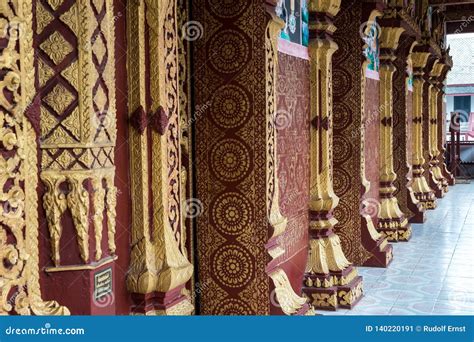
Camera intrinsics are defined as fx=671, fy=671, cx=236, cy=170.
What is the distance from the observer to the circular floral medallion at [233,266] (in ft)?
11.1

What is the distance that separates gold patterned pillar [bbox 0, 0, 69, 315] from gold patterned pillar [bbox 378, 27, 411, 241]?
5.45 meters

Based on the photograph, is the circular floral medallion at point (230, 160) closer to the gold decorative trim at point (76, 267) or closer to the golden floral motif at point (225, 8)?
the golden floral motif at point (225, 8)

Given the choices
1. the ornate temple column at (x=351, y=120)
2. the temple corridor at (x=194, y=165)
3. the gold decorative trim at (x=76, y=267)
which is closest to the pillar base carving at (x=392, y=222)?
the temple corridor at (x=194, y=165)

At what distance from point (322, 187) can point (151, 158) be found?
242cm

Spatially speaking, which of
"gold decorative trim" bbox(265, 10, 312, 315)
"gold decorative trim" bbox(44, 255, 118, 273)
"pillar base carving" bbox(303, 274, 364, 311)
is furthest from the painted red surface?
"gold decorative trim" bbox(44, 255, 118, 273)

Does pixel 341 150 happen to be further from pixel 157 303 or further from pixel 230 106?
pixel 157 303

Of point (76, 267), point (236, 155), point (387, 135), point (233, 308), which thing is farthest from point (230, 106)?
point (387, 135)

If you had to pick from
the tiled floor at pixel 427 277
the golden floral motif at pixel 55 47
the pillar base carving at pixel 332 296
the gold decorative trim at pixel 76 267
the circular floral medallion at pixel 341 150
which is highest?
the golden floral motif at pixel 55 47

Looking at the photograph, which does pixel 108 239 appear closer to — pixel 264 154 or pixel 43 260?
pixel 43 260

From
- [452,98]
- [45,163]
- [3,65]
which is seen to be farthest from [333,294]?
[452,98]

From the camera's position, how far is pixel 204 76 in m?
3.36

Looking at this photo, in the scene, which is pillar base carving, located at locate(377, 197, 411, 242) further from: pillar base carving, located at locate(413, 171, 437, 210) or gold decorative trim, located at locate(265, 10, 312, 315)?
gold decorative trim, located at locate(265, 10, 312, 315)

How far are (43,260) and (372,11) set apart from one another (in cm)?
412

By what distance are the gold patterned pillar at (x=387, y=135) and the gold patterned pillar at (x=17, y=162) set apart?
17.9 feet
